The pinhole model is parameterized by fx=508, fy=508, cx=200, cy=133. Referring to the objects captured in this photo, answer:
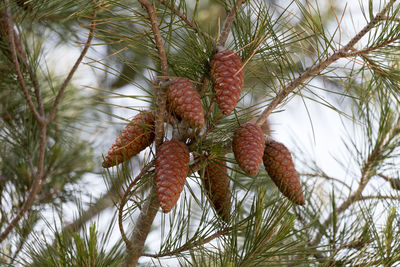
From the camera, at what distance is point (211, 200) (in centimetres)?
79

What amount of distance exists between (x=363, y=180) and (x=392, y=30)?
0.53 metres

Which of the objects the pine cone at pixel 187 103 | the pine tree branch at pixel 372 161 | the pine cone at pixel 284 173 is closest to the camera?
the pine cone at pixel 187 103

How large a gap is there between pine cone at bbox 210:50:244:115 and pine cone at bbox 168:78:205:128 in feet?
0.10

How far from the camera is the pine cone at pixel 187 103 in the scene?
65 centimetres

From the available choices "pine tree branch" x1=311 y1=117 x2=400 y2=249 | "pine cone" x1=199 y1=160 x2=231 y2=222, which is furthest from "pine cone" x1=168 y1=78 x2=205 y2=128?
"pine tree branch" x1=311 y1=117 x2=400 y2=249

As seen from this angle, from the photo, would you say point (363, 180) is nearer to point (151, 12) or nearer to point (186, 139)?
point (186, 139)

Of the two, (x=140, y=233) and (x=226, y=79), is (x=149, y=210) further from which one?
(x=226, y=79)

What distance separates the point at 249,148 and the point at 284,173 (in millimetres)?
93

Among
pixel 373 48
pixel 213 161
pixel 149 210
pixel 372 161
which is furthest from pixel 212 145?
pixel 372 161

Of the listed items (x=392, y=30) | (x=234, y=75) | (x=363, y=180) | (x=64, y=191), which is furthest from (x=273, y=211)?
(x=64, y=191)

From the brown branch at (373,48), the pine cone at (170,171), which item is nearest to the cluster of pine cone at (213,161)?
the pine cone at (170,171)

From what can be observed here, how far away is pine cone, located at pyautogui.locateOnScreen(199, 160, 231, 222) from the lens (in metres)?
0.78

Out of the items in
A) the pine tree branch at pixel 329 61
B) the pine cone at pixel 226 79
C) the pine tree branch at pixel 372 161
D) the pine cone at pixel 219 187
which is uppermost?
the pine tree branch at pixel 372 161

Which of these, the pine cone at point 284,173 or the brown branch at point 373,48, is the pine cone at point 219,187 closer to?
the pine cone at point 284,173
